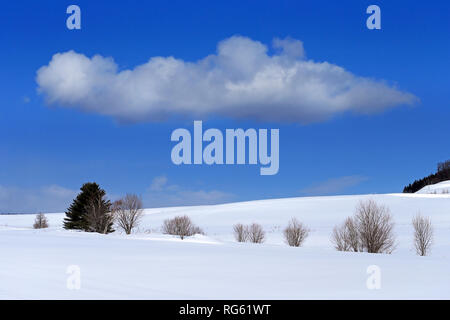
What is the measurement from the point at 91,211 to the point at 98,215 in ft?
7.30

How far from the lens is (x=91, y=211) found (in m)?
54.6

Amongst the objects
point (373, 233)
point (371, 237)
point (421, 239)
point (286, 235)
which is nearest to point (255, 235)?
point (286, 235)

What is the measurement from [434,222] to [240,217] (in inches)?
1133

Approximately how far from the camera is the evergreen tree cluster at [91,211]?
5234 centimetres

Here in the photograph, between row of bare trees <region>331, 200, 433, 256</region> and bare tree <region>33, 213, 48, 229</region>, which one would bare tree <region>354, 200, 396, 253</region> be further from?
bare tree <region>33, 213, 48, 229</region>

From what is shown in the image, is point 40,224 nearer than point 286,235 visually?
No

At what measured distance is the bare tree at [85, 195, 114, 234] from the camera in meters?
52.1

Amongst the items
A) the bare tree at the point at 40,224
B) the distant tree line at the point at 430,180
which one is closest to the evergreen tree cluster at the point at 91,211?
the bare tree at the point at 40,224

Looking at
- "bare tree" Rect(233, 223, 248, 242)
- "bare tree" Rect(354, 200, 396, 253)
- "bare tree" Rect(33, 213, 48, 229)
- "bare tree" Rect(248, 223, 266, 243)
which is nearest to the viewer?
"bare tree" Rect(354, 200, 396, 253)

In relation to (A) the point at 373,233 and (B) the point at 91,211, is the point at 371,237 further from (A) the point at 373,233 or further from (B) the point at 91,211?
(B) the point at 91,211

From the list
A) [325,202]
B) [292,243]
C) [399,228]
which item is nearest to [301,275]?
[292,243]

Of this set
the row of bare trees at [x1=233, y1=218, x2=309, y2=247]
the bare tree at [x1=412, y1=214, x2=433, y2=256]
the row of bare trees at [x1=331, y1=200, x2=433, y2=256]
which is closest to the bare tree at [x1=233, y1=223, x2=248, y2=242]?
the row of bare trees at [x1=233, y1=218, x2=309, y2=247]
